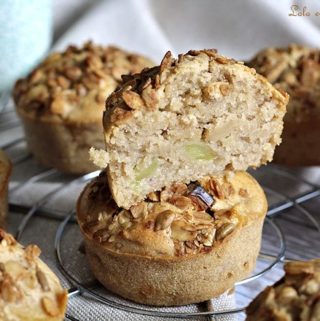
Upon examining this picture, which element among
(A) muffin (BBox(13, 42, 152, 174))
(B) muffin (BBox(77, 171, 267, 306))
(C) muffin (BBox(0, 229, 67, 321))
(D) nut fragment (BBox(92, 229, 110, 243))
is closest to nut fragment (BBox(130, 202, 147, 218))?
(B) muffin (BBox(77, 171, 267, 306))

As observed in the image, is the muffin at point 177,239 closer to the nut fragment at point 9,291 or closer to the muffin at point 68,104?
the nut fragment at point 9,291

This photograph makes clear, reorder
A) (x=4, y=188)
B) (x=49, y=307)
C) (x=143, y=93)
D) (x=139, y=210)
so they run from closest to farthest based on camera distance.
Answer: (x=49, y=307) → (x=143, y=93) → (x=139, y=210) → (x=4, y=188)

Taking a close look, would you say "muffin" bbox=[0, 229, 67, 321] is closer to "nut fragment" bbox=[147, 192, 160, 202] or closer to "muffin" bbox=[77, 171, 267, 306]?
"muffin" bbox=[77, 171, 267, 306]

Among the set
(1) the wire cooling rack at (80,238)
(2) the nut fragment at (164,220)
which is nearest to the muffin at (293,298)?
(1) the wire cooling rack at (80,238)

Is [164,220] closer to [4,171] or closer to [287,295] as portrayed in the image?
[287,295]

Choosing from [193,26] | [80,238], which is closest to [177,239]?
[80,238]

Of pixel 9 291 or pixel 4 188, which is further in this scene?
pixel 4 188
